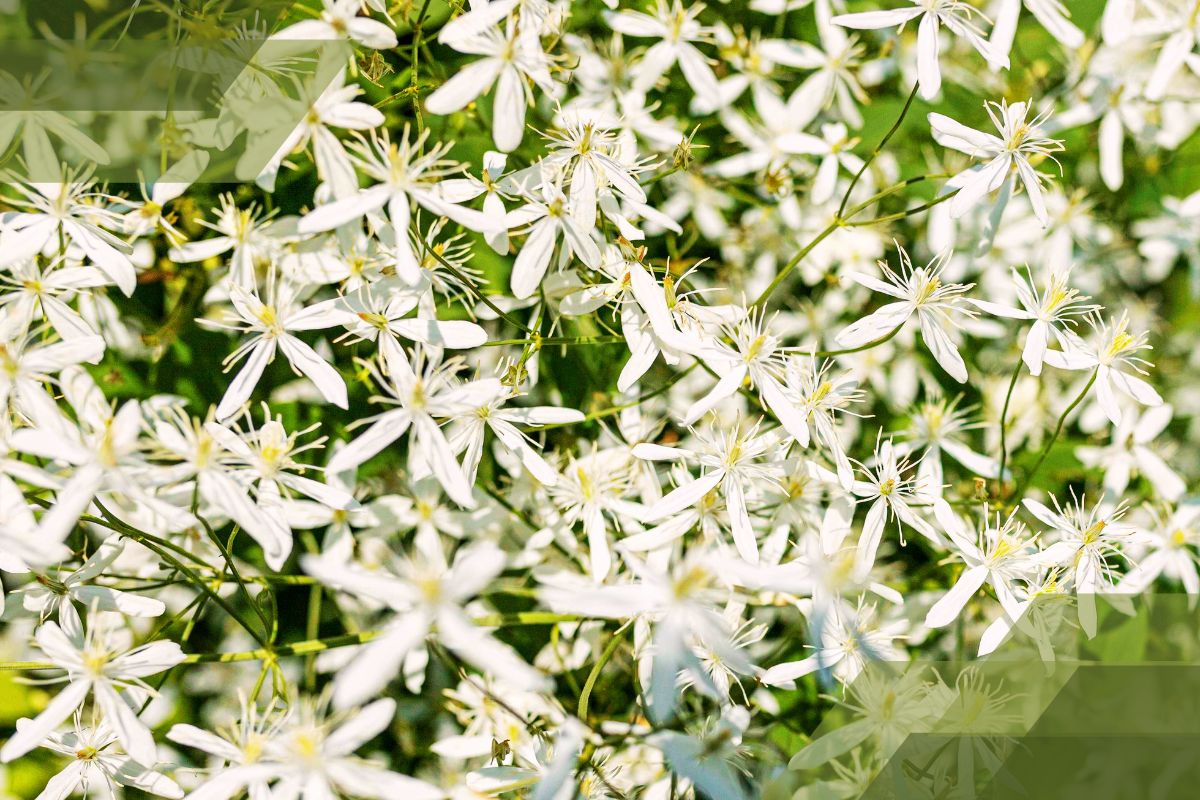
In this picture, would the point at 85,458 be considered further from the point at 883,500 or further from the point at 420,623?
the point at 883,500

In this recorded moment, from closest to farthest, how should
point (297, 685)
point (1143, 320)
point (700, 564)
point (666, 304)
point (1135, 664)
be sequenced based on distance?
1. point (700, 564)
2. point (666, 304)
3. point (297, 685)
4. point (1135, 664)
5. point (1143, 320)

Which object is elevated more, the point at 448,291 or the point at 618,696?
the point at 448,291

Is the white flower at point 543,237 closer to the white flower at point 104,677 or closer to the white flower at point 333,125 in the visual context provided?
the white flower at point 333,125

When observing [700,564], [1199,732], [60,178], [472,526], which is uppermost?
[60,178]

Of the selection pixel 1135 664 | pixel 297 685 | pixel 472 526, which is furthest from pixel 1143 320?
pixel 297 685

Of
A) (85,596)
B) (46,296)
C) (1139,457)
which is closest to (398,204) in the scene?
(46,296)

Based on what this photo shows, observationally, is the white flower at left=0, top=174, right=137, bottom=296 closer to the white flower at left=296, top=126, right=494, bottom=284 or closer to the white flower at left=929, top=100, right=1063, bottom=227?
the white flower at left=296, top=126, right=494, bottom=284

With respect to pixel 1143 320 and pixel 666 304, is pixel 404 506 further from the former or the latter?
pixel 1143 320

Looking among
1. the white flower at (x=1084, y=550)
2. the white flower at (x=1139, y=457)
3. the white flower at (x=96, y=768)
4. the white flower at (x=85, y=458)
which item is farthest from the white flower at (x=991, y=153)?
the white flower at (x=96, y=768)
